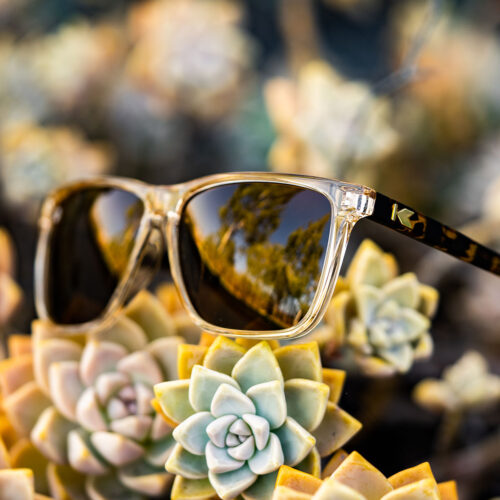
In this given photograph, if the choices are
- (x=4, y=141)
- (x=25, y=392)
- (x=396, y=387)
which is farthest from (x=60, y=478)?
(x=4, y=141)

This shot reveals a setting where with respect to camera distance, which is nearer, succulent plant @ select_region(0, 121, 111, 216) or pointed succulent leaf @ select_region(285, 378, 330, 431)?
pointed succulent leaf @ select_region(285, 378, 330, 431)

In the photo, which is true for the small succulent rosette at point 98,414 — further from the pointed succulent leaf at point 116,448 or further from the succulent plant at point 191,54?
the succulent plant at point 191,54

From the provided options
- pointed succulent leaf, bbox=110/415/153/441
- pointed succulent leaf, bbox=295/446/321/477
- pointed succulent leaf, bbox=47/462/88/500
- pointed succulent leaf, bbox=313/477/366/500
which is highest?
pointed succulent leaf, bbox=295/446/321/477

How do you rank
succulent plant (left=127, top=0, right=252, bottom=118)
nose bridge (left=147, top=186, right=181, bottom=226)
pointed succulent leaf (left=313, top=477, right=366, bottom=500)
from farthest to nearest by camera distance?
succulent plant (left=127, top=0, right=252, bottom=118)
nose bridge (left=147, top=186, right=181, bottom=226)
pointed succulent leaf (left=313, top=477, right=366, bottom=500)

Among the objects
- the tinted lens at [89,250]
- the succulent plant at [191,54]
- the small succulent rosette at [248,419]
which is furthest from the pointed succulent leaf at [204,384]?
the succulent plant at [191,54]

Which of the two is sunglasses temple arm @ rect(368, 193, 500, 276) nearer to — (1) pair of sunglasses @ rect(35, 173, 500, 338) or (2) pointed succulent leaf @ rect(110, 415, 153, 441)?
(1) pair of sunglasses @ rect(35, 173, 500, 338)

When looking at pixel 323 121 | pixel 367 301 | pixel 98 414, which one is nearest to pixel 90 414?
pixel 98 414

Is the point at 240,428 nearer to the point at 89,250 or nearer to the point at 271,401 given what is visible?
the point at 271,401

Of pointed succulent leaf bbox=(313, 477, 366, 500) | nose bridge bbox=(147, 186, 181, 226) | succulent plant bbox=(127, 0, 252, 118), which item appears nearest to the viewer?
pointed succulent leaf bbox=(313, 477, 366, 500)

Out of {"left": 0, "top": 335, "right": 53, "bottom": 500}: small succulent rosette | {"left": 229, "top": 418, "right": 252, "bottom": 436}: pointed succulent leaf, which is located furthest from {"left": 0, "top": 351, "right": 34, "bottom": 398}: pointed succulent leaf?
{"left": 229, "top": 418, "right": 252, "bottom": 436}: pointed succulent leaf
